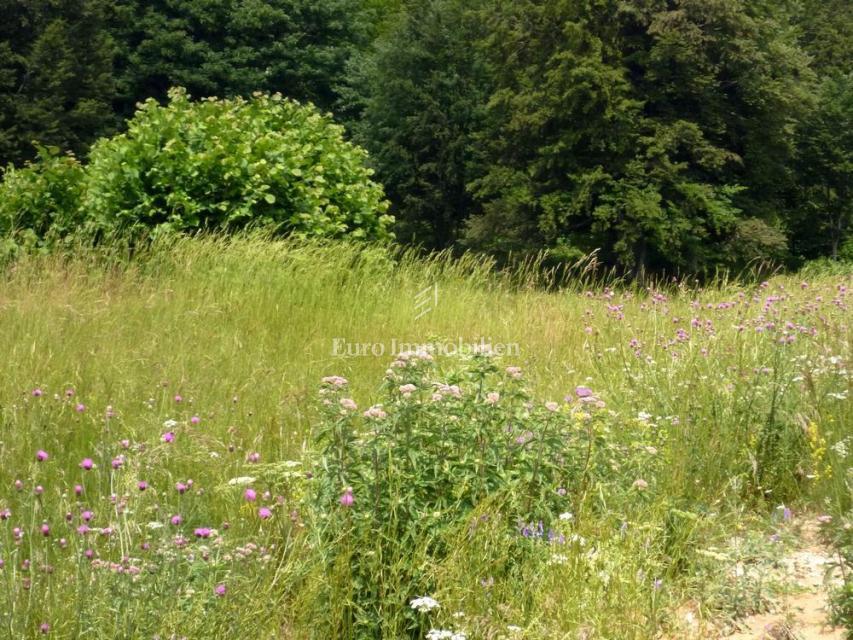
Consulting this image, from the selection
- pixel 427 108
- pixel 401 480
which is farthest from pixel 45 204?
pixel 427 108

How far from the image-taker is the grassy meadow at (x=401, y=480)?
264 cm

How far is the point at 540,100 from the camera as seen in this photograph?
20891mm

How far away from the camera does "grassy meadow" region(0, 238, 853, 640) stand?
2643 mm

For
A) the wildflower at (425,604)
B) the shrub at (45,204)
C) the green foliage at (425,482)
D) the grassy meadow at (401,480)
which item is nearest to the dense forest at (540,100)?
the shrub at (45,204)

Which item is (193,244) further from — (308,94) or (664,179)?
(308,94)

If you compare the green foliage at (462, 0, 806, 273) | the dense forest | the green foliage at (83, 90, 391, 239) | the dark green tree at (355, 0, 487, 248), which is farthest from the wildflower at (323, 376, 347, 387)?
the dark green tree at (355, 0, 487, 248)

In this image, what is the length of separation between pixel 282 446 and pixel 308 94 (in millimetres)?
25452

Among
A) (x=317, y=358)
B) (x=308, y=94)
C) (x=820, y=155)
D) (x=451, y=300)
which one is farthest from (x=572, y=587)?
(x=308, y=94)

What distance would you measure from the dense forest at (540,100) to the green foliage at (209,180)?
8410 millimetres

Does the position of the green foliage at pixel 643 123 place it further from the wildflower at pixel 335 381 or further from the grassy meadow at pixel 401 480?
the wildflower at pixel 335 381

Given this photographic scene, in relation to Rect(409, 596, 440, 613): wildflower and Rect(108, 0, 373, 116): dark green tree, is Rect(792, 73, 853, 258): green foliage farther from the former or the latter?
Rect(409, 596, 440, 613): wildflower

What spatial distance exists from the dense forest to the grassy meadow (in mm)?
13571

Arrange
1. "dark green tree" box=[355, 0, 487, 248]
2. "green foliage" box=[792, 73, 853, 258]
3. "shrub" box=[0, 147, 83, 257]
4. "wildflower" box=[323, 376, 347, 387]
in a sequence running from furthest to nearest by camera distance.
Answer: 1. "dark green tree" box=[355, 0, 487, 248]
2. "green foliage" box=[792, 73, 853, 258]
3. "shrub" box=[0, 147, 83, 257]
4. "wildflower" box=[323, 376, 347, 387]

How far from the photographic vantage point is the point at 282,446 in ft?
13.7
